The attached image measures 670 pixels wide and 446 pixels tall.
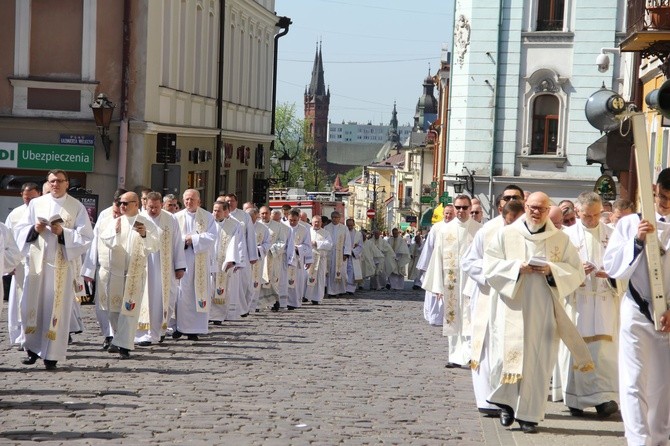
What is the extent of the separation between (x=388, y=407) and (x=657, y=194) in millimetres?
3571

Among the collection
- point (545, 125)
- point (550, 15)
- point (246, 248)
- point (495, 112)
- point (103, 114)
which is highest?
point (550, 15)

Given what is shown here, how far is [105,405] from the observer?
11.4 meters

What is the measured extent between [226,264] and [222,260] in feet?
1.53

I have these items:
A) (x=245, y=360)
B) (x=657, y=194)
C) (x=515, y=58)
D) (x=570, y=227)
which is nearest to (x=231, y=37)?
(x=515, y=58)

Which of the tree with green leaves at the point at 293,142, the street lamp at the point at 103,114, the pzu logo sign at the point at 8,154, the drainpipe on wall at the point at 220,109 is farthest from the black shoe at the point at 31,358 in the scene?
the tree with green leaves at the point at 293,142

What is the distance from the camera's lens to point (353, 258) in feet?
111

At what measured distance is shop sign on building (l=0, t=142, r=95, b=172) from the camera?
2717 cm

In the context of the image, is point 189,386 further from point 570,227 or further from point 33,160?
point 33,160

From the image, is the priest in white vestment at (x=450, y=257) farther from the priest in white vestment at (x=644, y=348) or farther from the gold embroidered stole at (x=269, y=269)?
the gold embroidered stole at (x=269, y=269)

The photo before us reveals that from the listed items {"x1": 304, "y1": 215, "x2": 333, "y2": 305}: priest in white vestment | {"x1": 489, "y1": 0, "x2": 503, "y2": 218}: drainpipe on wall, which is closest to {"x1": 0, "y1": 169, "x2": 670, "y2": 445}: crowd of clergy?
{"x1": 304, "y1": 215, "x2": 333, "y2": 305}: priest in white vestment

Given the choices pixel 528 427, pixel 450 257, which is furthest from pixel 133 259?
pixel 528 427

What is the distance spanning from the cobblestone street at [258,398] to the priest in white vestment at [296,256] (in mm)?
7873

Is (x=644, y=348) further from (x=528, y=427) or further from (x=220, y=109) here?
(x=220, y=109)

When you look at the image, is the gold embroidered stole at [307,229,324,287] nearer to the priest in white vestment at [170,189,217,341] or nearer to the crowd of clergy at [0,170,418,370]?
the crowd of clergy at [0,170,418,370]
